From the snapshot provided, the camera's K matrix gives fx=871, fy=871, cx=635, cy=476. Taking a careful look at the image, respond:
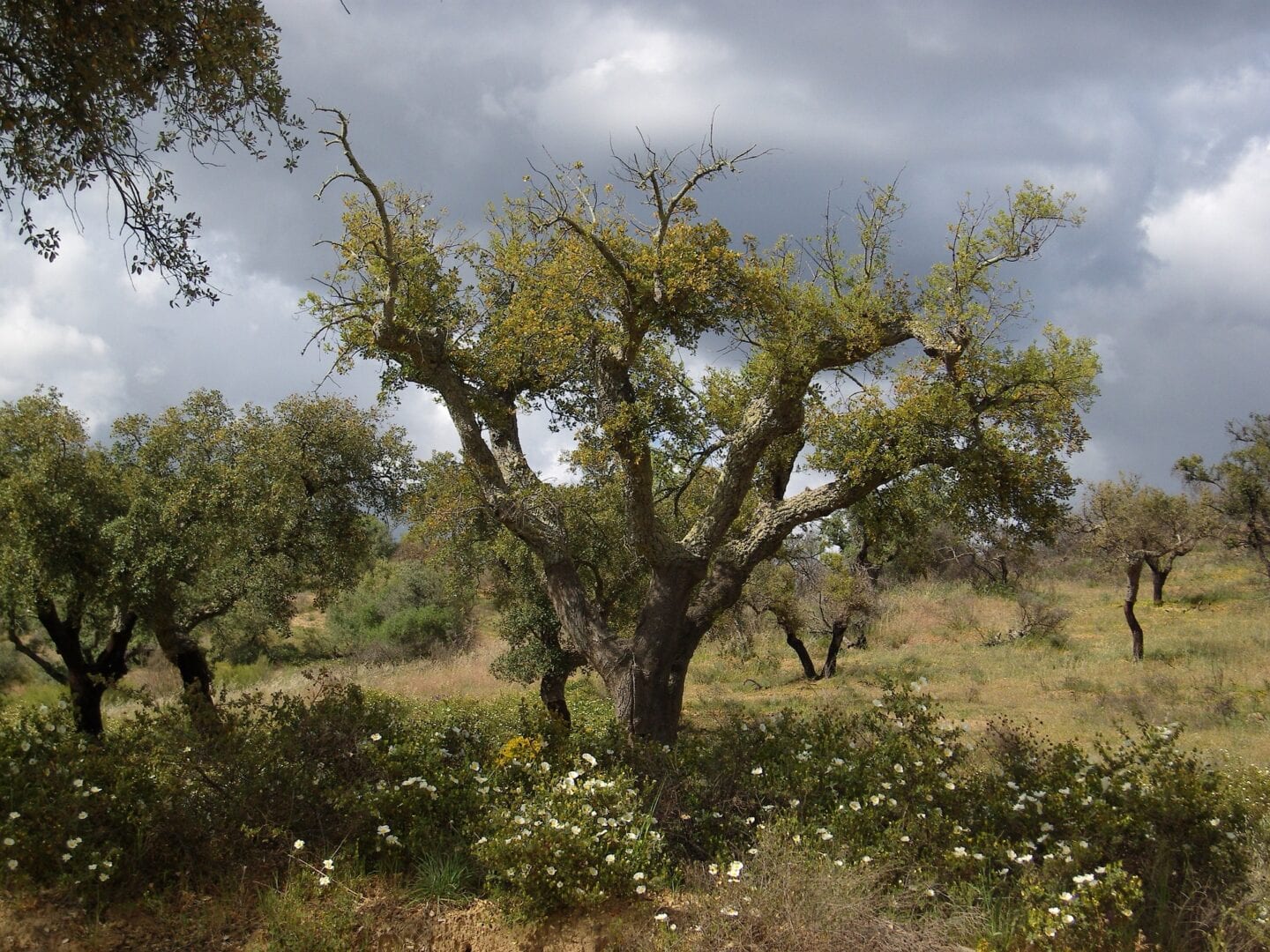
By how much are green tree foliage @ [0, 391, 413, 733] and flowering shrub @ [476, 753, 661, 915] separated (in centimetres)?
752

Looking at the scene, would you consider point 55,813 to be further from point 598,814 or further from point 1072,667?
point 1072,667

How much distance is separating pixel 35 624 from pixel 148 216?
23.2 m

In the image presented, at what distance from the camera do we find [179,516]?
12.4 m

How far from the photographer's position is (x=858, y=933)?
4.93m

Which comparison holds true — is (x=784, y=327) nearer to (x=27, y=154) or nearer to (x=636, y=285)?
(x=636, y=285)

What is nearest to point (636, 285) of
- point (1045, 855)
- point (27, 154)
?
point (27, 154)

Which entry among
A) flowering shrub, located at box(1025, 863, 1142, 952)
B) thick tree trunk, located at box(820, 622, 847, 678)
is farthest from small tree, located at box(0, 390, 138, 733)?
thick tree trunk, located at box(820, 622, 847, 678)

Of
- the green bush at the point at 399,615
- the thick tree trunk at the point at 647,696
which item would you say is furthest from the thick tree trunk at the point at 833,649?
the thick tree trunk at the point at 647,696

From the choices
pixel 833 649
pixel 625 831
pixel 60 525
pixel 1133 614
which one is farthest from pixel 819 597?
pixel 625 831

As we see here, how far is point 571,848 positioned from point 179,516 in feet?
31.1

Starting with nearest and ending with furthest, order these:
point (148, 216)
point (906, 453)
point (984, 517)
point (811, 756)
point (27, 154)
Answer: point (27, 154) < point (148, 216) < point (811, 756) < point (906, 453) < point (984, 517)

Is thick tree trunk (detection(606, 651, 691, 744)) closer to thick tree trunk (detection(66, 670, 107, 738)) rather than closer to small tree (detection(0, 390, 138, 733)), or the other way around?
small tree (detection(0, 390, 138, 733))

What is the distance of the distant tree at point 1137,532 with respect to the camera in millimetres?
23812

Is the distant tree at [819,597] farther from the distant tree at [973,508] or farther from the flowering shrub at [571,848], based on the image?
the flowering shrub at [571,848]
